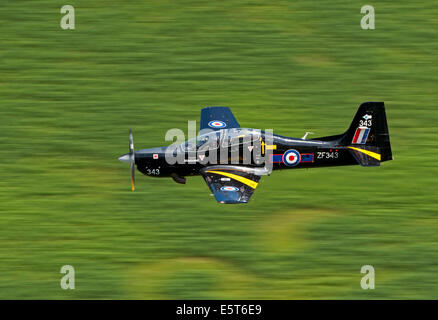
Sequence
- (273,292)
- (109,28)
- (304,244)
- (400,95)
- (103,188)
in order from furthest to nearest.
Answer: (109,28) < (400,95) < (103,188) < (304,244) < (273,292)

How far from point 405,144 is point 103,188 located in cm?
1278

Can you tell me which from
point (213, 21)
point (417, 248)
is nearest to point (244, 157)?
point (417, 248)

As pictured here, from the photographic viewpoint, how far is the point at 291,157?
27578 mm

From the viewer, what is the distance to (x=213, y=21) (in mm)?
37312

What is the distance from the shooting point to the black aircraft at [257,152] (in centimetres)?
2703

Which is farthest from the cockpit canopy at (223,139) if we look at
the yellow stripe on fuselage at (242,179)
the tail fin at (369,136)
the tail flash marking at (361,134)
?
the tail flash marking at (361,134)

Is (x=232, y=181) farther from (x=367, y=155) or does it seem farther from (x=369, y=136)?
(x=369, y=136)

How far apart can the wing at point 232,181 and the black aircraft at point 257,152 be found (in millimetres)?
37

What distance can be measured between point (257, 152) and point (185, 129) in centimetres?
473

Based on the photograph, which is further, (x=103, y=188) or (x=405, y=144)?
(x=405, y=144)

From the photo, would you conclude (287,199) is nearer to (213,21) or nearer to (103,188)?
(103,188)

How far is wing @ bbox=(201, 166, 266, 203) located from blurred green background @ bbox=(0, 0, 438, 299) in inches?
58.2

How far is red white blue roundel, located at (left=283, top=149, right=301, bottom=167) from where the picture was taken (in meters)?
27.5

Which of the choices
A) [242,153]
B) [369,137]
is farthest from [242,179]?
[369,137]
